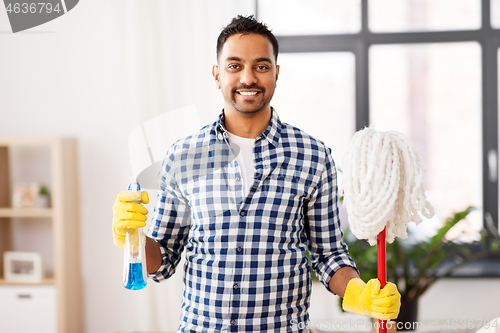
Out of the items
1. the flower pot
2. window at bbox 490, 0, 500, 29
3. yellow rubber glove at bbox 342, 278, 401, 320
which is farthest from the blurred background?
yellow rubber glove at bbox 342, 278, 401, 320

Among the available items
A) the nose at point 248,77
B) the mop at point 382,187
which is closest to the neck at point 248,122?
the nose at point 248,77

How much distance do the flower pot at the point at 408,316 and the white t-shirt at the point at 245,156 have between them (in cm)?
136

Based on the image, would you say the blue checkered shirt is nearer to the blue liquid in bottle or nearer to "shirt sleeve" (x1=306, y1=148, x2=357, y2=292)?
"shirt sleeve" (x1=306, y1=148, x2=357, y2=292)

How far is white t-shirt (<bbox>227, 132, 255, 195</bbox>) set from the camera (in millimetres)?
1240

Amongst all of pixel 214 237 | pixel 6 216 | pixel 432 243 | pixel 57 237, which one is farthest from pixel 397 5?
pixel 6 216

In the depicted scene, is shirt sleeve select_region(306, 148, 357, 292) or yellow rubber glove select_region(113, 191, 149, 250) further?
shirt sleeve select_region(306, 148, 357, 292)

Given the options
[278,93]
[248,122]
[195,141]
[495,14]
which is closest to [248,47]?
[248,122]

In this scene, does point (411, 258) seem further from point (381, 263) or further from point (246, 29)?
point (246, 29)

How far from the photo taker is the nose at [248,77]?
46.8 inches

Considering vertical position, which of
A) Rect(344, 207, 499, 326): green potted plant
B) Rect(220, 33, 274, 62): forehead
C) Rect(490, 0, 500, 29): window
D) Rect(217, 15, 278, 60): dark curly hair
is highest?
Rect(490, 0, 500, 29): window

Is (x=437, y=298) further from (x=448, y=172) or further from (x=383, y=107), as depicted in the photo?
(x=383, y=107)

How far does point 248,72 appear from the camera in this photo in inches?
47.1

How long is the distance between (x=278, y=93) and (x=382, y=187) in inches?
66.9

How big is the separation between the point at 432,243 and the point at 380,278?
129 cm
